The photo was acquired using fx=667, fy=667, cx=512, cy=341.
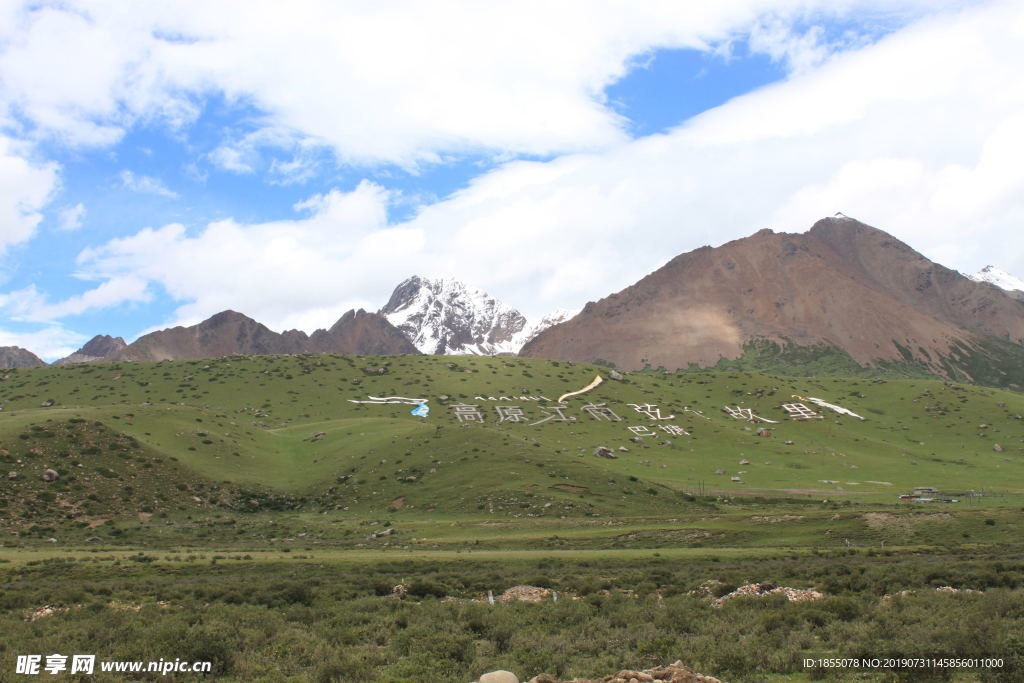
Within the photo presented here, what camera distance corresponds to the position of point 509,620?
74.7ft

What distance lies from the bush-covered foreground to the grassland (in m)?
0.15

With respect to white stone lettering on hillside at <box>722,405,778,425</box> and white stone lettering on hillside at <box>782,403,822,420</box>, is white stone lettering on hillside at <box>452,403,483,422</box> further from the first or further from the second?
white stone lettering on hillside at <box>782,403,822,420</box>

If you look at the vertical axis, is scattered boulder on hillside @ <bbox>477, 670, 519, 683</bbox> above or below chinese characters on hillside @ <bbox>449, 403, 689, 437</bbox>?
below

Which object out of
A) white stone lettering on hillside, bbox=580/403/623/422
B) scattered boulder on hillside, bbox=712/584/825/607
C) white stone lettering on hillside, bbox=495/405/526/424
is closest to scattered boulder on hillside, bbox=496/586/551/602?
scattered boulder on hillside, bbox=712/584/825/607

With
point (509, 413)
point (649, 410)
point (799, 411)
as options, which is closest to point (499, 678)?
point (509, 413)

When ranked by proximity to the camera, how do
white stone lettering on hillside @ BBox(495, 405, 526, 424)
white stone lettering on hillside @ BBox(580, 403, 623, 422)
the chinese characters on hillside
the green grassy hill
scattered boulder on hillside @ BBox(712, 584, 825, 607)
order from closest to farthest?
scattered boulder on hillside @ BBox(712, 584, 825, 607)
the green grassy hill
the chinese characters on hillside
white stone lettering on hillside @ BBox(495, 405, 526, 424)
white stone lettering on hillside @ BBox(580, 403, 623, 422)

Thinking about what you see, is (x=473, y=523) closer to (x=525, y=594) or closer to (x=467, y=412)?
(x=525, y=594)

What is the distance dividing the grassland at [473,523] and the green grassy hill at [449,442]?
20.7 inches

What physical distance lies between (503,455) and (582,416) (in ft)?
155

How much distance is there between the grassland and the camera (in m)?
20.2

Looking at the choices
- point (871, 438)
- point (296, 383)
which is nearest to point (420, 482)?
point (296, 383)

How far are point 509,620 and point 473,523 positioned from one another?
37.4 m

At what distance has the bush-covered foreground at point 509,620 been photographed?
1756 centimetres

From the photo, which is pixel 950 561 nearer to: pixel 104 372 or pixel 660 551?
pixel 660 551
